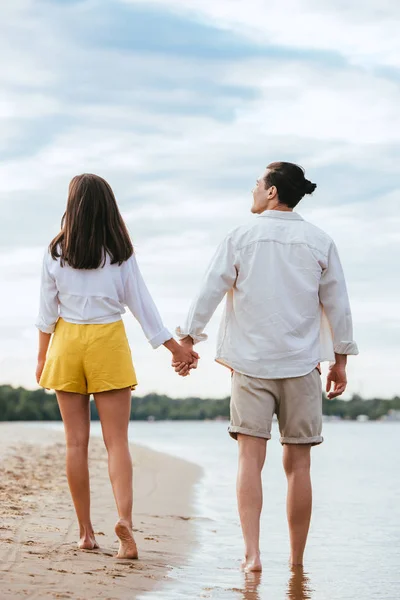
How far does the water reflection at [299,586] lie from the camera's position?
4057 mm

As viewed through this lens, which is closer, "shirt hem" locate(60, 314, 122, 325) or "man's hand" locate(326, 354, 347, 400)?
"shirt hem" locate(60, 314, 122, 325)

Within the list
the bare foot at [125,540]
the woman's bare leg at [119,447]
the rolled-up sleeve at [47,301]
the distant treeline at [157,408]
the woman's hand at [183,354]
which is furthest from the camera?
the distant treeline at [157,408]

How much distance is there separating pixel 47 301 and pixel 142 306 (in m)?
0.50

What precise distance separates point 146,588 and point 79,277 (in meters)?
1.59

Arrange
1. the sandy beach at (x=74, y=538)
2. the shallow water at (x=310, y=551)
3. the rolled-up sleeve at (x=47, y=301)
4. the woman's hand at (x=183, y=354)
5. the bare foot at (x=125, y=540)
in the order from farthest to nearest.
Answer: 1. the woman's hand at (x=183, y=354)
2. the rolled-up sleeve at (x=47, y=301)
3. the bare foot at (x=125, y=540)
4. the shallow water at (x=310, y=551)
5. the sandy beach at (x=74, y=538)

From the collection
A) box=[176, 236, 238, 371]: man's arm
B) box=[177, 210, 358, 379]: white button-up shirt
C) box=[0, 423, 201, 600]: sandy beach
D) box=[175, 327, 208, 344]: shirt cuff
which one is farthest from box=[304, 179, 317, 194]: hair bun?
box=[0, 423, 201, 600]: sandy beach

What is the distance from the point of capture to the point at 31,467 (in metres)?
10.7

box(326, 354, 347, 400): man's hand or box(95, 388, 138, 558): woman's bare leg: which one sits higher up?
box(326, 354, 347, 400): man's hand

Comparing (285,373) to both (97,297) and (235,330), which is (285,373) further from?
(97,297)

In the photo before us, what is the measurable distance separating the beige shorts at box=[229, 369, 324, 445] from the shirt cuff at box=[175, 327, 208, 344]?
29cm

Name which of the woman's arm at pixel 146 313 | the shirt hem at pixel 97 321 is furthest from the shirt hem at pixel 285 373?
the shirt hem at pixel 97 321

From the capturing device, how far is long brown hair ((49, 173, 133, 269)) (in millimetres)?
4523

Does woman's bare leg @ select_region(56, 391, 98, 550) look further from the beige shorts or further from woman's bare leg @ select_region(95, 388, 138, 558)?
the beige shorts

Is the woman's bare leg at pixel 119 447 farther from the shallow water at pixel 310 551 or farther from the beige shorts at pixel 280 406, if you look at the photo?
the beige shorts at pixel 280 406
